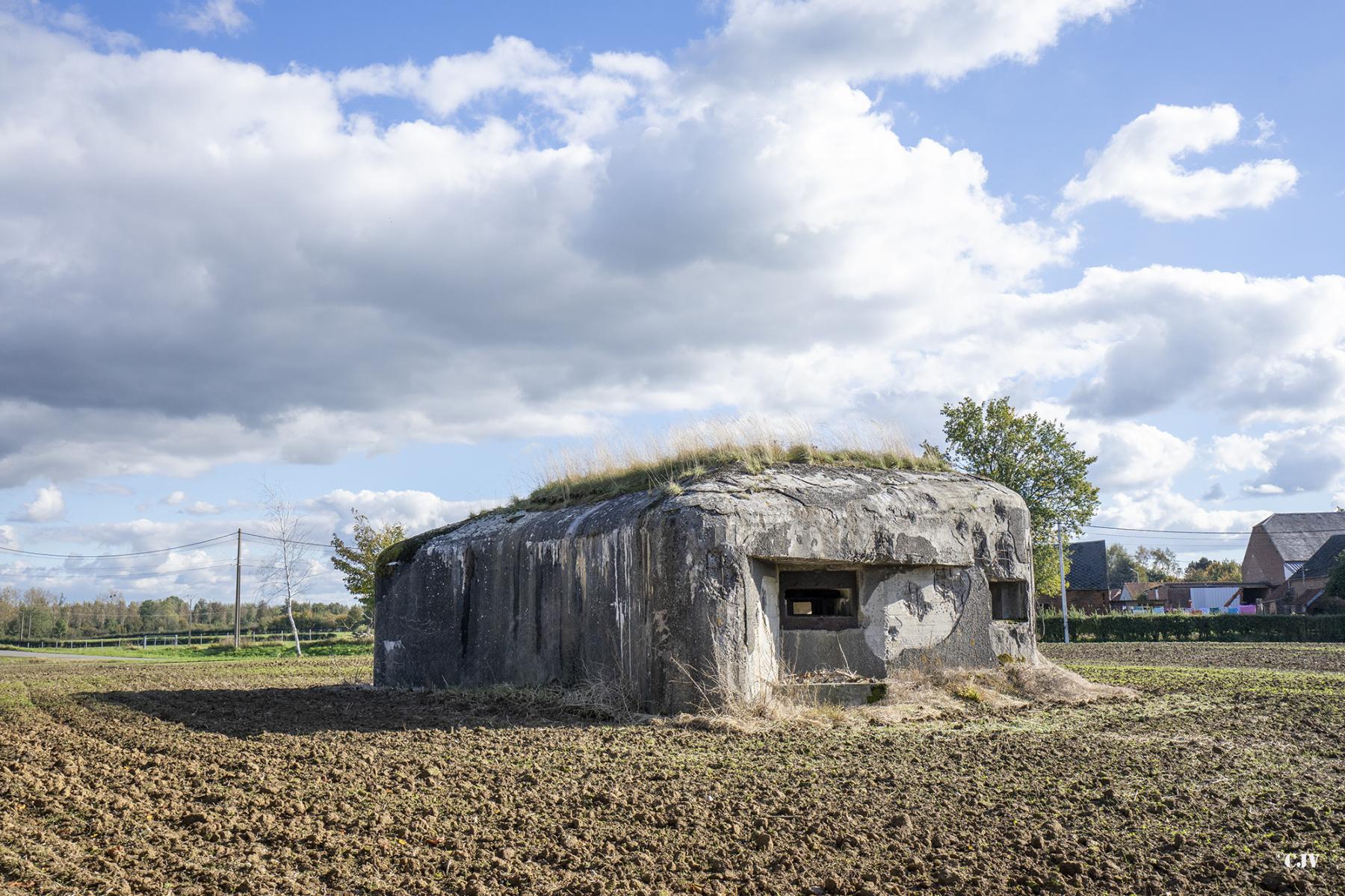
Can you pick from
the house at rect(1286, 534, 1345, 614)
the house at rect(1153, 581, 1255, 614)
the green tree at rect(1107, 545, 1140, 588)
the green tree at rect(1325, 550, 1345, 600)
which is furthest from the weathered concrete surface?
the green tree at rect(1107, 545, 1140, 588)

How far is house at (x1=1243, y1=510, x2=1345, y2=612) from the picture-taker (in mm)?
54844

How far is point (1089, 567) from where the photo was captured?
51.6 m

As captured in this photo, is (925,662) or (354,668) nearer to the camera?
(925,662)

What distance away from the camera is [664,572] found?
9922 mm

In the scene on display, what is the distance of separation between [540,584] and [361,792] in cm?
572

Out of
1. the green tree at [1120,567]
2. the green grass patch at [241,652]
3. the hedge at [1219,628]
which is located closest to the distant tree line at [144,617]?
the green grass patch at [241,652]

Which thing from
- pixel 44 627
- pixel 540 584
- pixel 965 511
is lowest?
pixel 44 627

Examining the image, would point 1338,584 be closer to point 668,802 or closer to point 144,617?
point 668,802

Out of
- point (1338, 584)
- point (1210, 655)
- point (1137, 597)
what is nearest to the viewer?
point (1210, 655)

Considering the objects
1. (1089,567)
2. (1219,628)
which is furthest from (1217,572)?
(1219,628)

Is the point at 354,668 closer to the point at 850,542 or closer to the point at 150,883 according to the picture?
the point at 850,542

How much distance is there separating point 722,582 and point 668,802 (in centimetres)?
Answer: 391

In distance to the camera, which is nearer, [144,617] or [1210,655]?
[1210,655]

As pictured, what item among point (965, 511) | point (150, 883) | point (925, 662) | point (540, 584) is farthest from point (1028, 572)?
point (150, 883)
